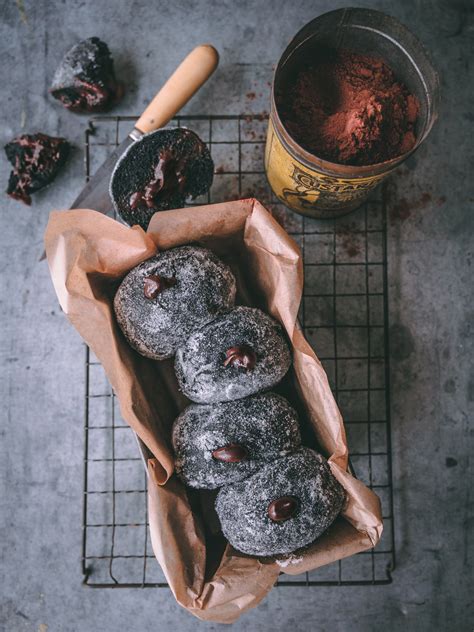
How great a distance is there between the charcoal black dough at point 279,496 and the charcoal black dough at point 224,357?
160 mm

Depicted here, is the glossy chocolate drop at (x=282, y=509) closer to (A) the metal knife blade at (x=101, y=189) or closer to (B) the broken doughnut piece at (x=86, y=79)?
(A) the metal knife blade at (x=101, y=189)

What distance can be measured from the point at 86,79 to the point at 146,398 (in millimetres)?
765

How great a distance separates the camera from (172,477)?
1087 millimetres

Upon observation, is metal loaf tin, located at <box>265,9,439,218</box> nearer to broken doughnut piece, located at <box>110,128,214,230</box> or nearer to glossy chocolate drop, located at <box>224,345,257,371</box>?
broken doughnut piece, located at <box>110,128,214,230</box>

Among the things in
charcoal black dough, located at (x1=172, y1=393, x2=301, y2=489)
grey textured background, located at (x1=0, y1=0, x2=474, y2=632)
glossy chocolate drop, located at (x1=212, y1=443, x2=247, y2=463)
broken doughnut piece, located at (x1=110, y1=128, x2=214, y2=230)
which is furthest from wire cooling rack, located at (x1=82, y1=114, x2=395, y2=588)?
glossy chocolate drop, located at (x1=212, y1=443, x2=247, y2=463)

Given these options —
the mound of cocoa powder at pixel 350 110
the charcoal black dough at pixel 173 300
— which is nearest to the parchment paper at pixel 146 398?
the charcoal black dough at pixel 173 300

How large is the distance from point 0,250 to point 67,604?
90 cm

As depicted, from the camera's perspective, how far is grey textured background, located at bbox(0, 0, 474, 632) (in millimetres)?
1348

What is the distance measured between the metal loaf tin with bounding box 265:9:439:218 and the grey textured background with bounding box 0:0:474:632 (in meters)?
0.31

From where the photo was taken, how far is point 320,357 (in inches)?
53.1

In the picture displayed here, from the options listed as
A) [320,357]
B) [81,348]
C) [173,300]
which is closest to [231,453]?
[173,300]

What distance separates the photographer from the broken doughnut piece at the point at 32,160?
131 centimetres

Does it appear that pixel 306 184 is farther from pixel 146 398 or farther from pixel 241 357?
pixel 146 398

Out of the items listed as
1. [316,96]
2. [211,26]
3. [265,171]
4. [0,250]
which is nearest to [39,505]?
[0,250]
